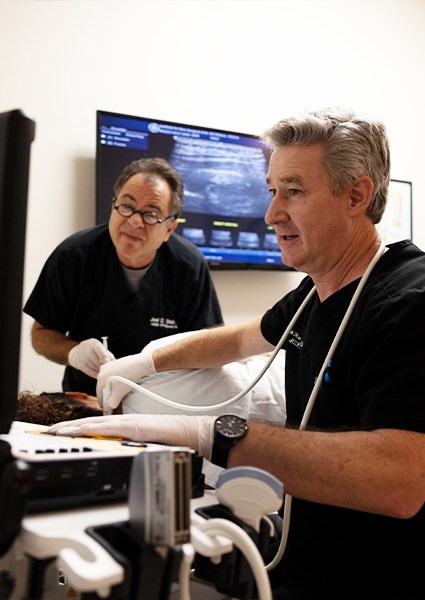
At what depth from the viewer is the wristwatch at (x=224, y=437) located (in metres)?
1.07

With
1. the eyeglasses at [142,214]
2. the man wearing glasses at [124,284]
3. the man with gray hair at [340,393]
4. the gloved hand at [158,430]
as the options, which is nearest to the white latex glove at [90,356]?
the man wearing glasses at [124,284]

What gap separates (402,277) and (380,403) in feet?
0.89

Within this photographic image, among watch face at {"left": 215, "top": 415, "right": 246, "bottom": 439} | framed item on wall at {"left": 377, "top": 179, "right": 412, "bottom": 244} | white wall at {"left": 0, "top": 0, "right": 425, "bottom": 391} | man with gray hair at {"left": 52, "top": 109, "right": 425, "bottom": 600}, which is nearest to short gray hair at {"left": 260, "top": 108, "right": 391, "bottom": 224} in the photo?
man with gray hair at {"left": 52, "top": 109, "right": 425, "bottom": 600}

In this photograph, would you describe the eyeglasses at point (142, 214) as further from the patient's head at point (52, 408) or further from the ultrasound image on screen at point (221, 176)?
the ultrasound image on screen at point (221, 176)

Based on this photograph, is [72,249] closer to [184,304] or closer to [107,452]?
[184,304]

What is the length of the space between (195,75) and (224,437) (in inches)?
102

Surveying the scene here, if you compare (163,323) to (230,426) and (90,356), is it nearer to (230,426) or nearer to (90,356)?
(90,356)

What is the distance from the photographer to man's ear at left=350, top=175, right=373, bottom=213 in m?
1.40

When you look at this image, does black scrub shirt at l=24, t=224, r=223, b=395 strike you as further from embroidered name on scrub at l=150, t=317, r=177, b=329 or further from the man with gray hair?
the man with gray hair

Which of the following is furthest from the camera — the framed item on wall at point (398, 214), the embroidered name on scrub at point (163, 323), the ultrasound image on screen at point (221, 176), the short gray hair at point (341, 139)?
the framed item on wall at point (398, 214)

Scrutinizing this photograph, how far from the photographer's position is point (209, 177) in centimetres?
327

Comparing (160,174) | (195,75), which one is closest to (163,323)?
(160,174)

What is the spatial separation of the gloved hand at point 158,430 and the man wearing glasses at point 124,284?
1.10 metres

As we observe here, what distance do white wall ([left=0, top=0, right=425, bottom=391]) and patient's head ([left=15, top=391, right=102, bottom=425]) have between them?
30.8 inches
